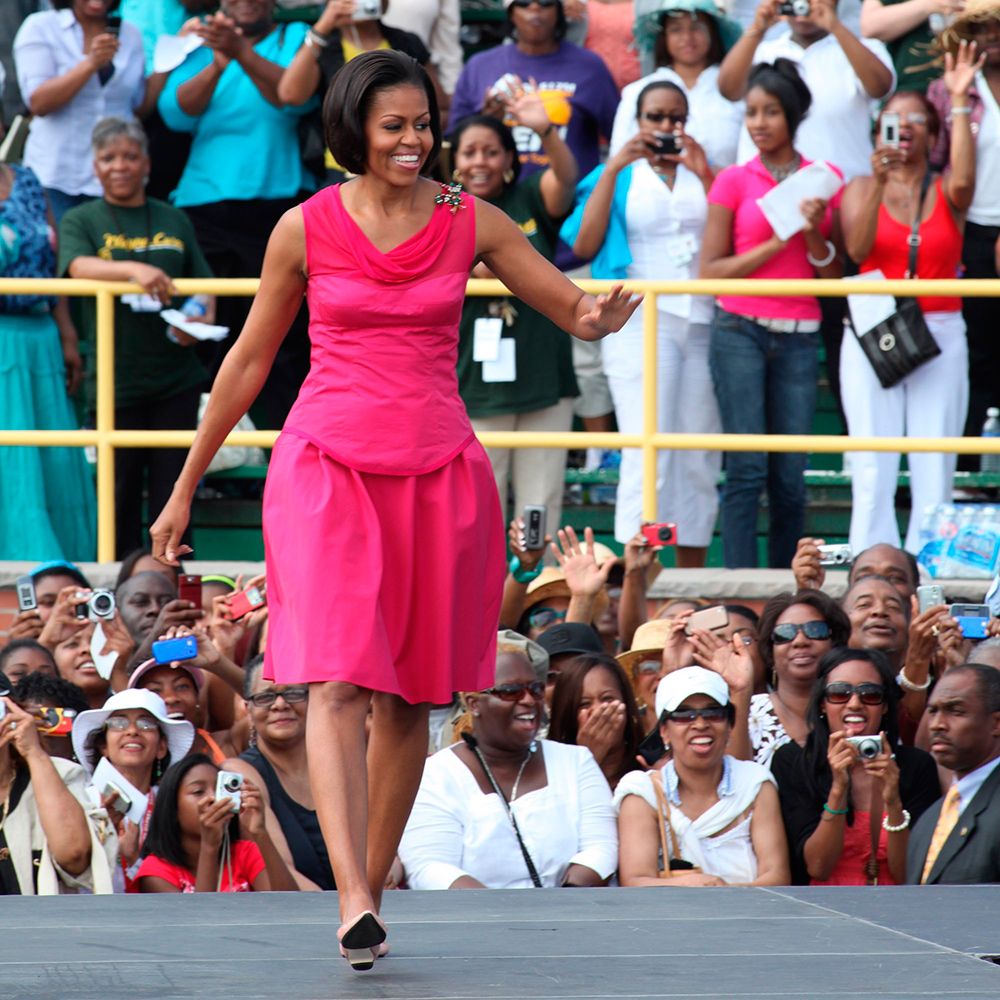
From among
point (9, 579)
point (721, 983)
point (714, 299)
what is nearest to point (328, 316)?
point (721, 983)

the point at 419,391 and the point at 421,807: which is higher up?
the point at 419,391

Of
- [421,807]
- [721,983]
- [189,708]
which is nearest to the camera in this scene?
[721,983]

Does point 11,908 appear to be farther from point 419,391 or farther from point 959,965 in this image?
point 959,965

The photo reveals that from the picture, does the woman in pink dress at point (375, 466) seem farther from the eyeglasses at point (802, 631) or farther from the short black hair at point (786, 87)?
the short black hair at point (786, 87)

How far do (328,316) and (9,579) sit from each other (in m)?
4.56

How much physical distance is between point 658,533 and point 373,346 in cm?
372

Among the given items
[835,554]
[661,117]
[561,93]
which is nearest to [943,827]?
[835,554]

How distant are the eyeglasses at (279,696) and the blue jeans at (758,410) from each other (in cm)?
290

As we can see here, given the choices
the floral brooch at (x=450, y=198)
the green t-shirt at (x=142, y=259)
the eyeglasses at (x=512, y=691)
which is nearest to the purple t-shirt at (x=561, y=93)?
the green t-shirt at (x=142, y=259)

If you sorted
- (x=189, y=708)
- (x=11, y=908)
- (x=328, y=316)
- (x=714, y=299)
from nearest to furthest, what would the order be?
1. (x=328, y=316)
2. (x=11, y=908)
3. (x=189, y=708)
4. (x=714, y=299)

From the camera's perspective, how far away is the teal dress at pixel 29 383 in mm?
8789

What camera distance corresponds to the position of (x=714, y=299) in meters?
9.05

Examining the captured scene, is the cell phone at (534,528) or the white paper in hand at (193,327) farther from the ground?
the white paper in hand at (193,327)

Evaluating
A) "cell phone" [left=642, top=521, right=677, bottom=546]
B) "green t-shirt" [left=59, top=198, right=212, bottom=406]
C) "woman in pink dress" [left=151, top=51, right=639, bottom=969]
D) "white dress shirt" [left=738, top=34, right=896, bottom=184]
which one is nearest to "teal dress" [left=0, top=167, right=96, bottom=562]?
"green t-shirt" [left=59, top=198, right=212, bottom=406]
